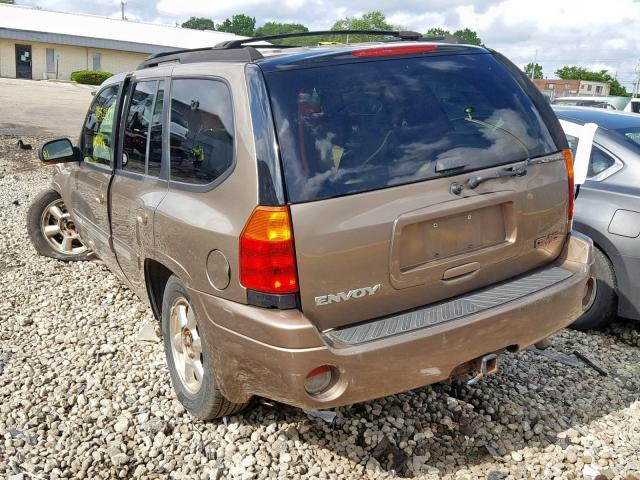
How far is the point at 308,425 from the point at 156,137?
5.96ft

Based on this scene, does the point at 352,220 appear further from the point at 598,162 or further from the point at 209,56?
the point at 598,162

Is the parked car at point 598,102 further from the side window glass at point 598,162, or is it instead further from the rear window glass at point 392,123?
the rear window glass at point 392,123

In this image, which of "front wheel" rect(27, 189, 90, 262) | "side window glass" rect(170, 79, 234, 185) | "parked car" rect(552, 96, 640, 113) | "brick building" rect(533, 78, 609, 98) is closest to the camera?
"side window glass" rect(170, 79, 234, 185)

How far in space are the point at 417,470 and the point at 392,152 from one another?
61.7 inches

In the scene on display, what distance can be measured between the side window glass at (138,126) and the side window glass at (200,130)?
36 centimetres

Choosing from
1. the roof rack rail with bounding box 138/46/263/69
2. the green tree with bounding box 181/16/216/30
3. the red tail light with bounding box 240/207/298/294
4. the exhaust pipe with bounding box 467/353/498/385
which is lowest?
the exhaust pipe with bounding box 467/353/498/385

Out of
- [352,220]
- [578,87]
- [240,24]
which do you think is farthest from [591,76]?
[352,220]

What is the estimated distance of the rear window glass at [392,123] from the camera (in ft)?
8.64

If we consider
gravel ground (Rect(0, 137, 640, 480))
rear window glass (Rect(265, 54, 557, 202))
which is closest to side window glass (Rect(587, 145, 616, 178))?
gravel ground (Rect(0, 137, 640, 480))

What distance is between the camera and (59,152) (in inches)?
189

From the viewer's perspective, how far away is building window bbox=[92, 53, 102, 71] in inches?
2202

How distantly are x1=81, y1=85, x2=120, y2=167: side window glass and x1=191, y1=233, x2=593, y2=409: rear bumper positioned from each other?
6.13ft

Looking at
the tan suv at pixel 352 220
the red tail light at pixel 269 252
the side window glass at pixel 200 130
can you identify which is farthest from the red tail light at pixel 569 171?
the side window glass at pixel 200 130

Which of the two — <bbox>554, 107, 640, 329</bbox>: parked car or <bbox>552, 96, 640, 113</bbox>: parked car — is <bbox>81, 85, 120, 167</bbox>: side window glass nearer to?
<bbox>554, 107, 640, 329</bbox>: parked car
